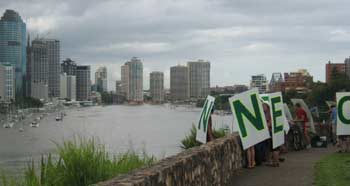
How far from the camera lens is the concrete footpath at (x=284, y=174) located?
42.0ft

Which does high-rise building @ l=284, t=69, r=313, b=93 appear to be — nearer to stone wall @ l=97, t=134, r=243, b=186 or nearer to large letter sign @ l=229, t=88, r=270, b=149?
large letter sign @ l=229, t=88, r=270, b=149

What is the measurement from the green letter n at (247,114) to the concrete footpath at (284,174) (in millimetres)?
1027

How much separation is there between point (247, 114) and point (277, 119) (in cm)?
191

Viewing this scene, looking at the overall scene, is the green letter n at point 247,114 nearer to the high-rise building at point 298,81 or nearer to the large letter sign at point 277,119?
the large letter sign at point 277,119

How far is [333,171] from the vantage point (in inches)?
570

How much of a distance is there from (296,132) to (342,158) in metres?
3.14

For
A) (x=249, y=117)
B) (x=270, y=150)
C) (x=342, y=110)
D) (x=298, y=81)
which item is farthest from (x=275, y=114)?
(x=298, y=81)

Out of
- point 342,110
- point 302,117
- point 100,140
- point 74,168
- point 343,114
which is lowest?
point 100,140

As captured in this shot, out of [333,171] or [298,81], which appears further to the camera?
[298,81]

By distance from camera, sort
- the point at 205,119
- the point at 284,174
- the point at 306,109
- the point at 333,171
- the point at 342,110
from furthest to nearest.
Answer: the point at 306,109 < the point at 342,110 < the point at 205,119 < the point at 333,171 < the point at 284,174

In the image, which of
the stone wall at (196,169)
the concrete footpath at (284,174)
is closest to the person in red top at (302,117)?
the concrete footpath at (284,174)

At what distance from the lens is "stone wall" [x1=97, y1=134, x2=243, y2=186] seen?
25.0ft

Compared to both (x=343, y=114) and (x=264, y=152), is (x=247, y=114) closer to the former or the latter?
(x=264, y=152)

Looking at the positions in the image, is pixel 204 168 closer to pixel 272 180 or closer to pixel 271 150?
pixel 272 180
